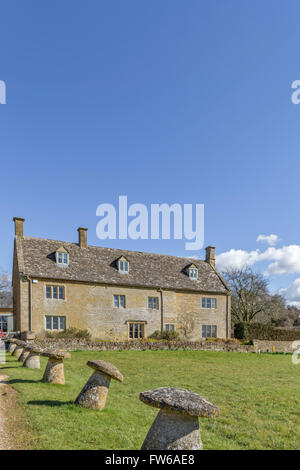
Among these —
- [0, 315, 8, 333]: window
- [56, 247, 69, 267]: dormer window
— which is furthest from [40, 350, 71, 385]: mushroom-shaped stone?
[0, 315, 8, 333]: window

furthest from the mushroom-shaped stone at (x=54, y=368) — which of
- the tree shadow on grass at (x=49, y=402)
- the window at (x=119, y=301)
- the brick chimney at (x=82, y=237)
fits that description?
the brick chimney at (x=82, y=237)

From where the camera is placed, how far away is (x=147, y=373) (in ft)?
51.2

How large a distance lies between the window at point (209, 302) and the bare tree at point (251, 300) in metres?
13.9

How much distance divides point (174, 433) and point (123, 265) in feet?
96.9

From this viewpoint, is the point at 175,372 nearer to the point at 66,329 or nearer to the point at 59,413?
the point at 59,413

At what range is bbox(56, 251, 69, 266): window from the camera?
101 ft

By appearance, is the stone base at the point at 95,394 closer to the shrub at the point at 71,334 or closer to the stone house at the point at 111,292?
the shrub at the point at 71,334

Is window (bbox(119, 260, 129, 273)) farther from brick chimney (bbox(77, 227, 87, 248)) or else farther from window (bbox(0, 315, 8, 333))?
window (bbox(0, 315, 8, 333))

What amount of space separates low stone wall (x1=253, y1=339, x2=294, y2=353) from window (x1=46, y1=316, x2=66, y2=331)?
59.8ft

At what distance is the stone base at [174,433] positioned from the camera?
4.76 metres

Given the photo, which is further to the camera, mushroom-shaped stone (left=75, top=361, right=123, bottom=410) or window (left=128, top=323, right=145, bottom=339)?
window (left=128, top=323, right=145, bottom=339)
